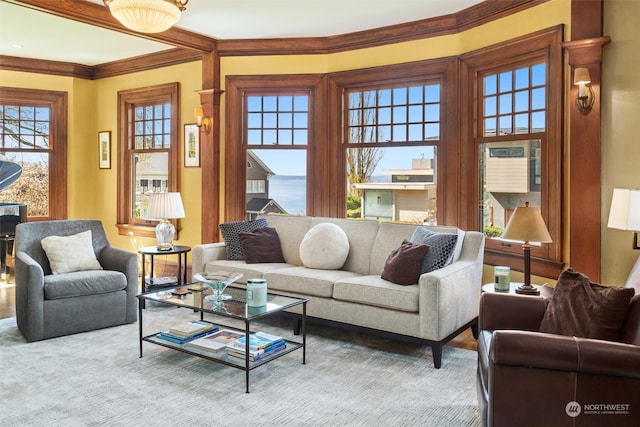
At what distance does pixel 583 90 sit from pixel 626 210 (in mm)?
1132

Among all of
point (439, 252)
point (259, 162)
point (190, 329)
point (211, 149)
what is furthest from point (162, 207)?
point (439, 252)

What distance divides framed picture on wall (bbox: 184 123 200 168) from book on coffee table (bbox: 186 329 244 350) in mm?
3129

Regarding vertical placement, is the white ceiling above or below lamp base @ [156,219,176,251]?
above

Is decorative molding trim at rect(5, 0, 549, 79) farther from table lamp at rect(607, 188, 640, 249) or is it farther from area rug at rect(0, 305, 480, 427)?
area rug at rect(0, 305, 480, 427)

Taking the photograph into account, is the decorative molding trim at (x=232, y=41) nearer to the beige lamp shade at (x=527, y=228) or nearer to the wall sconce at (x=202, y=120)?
the wall sconce at (x=202, y=120)

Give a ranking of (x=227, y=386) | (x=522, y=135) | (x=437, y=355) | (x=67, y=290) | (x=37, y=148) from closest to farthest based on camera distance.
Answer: (x=227, y=386), (x=437, y=355), (x=67, y=290), (x=522, y=135), (x=37, y=148)

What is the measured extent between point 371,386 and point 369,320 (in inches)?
28.0

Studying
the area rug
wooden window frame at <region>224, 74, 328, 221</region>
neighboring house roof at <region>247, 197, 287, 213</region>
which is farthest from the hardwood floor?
neighboring house roof at <region>247, 197, 287, 213</region>

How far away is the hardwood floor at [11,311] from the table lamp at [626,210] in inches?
58.1

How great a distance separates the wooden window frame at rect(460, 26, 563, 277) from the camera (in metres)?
3.92

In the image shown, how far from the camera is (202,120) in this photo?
591cm

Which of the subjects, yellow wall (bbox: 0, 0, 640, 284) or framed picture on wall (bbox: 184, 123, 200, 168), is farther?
framed picture on wall (bbox: 184, 123, 200, 168)

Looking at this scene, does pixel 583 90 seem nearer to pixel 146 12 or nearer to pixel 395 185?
pixel 395 185

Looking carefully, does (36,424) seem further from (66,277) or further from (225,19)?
(225,19)
